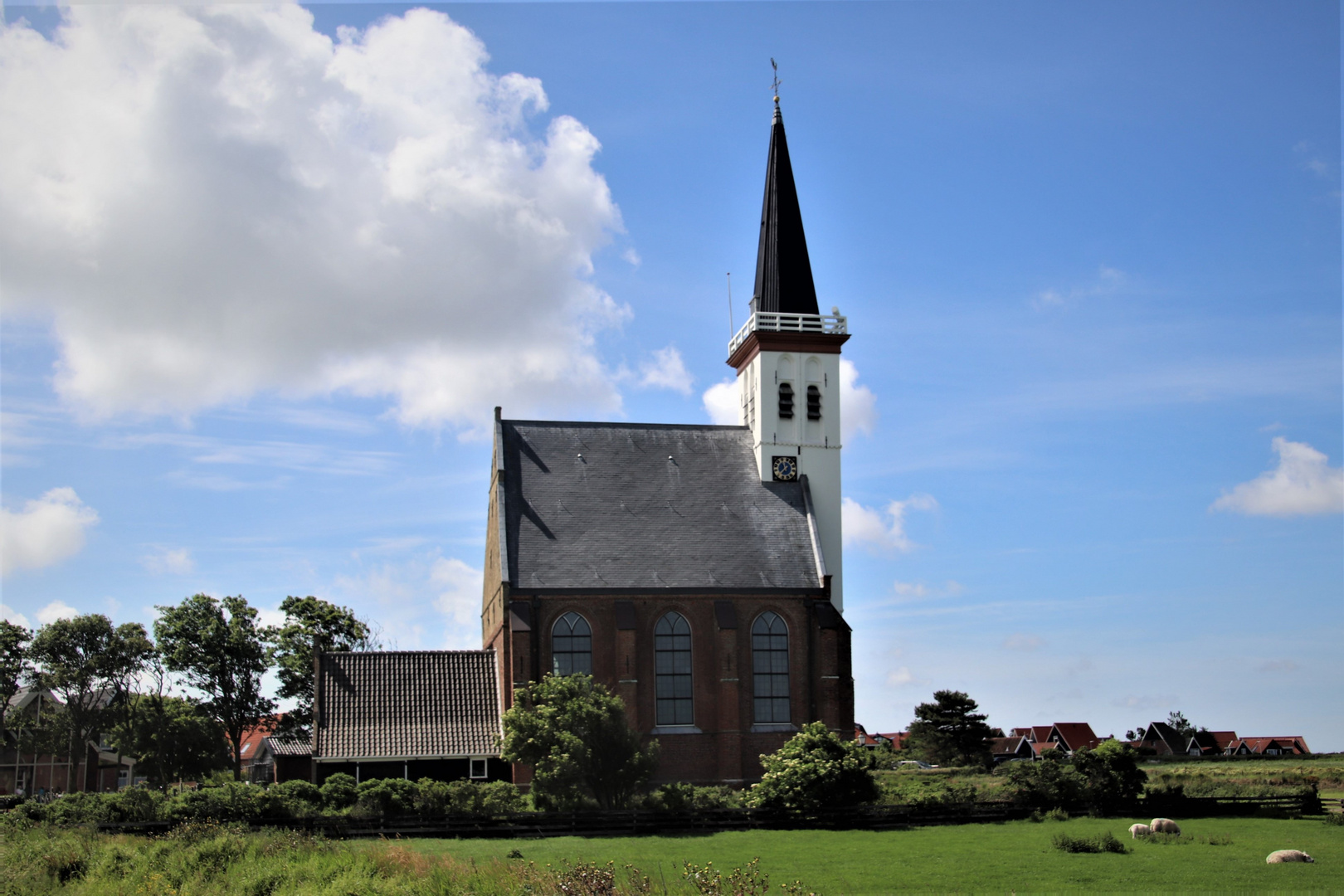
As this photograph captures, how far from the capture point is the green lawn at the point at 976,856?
23797 mm

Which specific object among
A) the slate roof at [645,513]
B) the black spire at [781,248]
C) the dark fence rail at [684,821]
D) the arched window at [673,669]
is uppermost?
the black spire at [781,248]

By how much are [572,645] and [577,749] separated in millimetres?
8239

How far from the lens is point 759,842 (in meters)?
31.7

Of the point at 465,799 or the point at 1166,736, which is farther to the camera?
the point at 1166,736

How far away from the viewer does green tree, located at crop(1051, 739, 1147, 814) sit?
38.5m

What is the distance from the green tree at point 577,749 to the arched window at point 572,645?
501 centimetres

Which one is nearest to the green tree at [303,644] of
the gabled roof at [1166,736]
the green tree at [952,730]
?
the green tree at [952,730]

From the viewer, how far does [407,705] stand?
45.1m

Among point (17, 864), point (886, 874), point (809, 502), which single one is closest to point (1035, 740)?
point (809, 502)

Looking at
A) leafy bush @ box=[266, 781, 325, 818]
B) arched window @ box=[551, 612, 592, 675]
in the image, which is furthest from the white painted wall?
leafy bush @ box=[266, 781, 325, 818]

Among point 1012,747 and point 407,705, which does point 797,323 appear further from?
point 1012,747

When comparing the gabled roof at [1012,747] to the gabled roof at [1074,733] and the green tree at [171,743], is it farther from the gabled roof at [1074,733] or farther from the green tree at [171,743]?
the green tree at [171,743]

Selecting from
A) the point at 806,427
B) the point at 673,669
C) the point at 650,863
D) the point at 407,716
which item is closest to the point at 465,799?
the point at 407,716

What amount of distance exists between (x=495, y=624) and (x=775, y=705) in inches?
467
